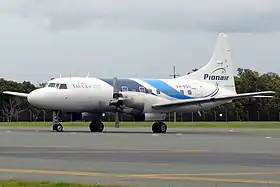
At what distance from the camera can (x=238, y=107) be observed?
10006cm

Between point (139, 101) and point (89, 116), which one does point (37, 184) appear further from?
point (89, 116)

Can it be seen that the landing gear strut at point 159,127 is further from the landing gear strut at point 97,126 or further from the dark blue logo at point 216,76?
the dark blue logo at point 216,76

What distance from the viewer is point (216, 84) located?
49344 millimetres

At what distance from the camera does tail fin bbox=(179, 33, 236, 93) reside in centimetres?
4928

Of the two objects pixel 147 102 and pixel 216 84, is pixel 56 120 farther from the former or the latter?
Result: pixel 216 84

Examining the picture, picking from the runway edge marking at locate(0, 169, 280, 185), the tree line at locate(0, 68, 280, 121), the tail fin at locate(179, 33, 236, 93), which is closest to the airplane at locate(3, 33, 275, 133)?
the tail fin at locate(179, 33, 236, 93)

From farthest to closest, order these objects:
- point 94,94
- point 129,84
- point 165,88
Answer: point 165,88 → point 129,84 → point 94,94

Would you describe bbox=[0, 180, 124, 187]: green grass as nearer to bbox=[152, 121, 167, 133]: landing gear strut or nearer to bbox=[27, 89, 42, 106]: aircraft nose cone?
bbox=[27, 89, 42, 106]: aircraft nose cone

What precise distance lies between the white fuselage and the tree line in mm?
48419

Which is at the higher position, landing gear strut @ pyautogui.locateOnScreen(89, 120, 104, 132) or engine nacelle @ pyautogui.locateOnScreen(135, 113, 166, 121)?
engine nacelle @ pyautogui.locateOnScreen(135, 113, 166, 121)

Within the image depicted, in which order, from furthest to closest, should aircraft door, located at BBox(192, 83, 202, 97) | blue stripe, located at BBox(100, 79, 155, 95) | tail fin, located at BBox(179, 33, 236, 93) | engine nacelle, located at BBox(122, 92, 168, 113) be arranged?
tail fin, located at BBox(179, 33, 236, 93) < aircraft door, located at BBox(192, 83, 202, 97) < blue stripe, located at BBox(100, 79, 155, 95) < engine nacelle, located at BBox(122, 92, 168, 113)

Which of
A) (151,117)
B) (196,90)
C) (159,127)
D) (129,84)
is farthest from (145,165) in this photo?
(196,90)

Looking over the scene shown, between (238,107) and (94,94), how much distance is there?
195 feet

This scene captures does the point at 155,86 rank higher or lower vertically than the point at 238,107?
lower
